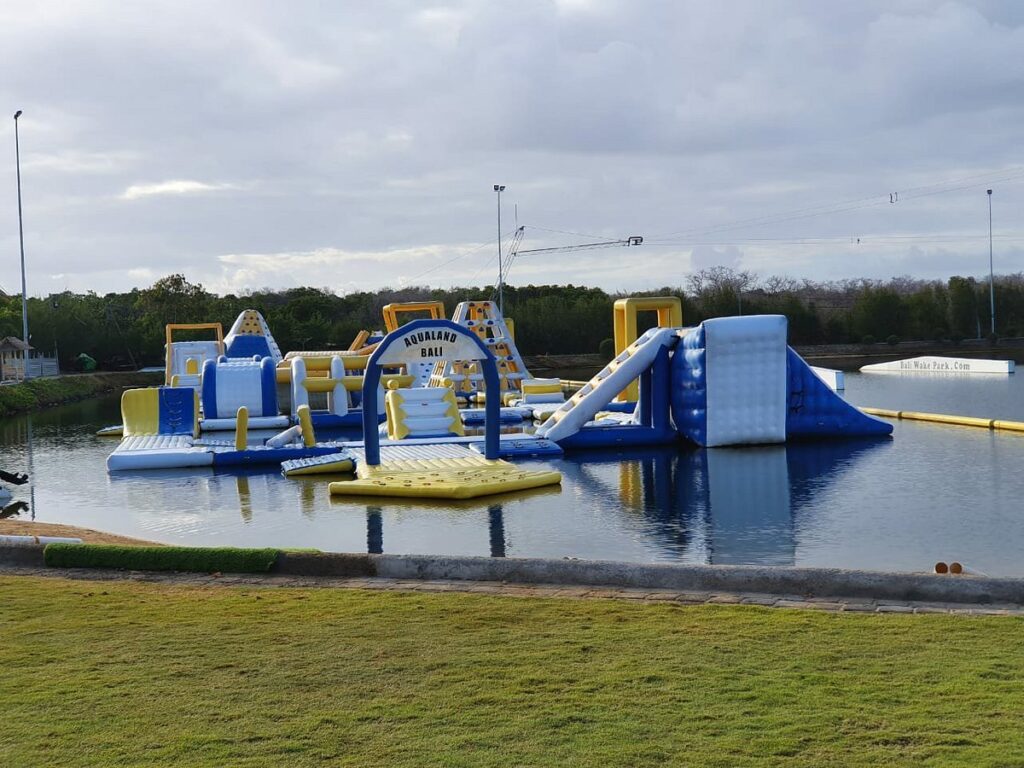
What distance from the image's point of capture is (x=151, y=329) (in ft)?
181

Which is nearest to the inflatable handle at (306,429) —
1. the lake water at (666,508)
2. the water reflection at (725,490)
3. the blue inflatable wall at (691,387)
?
the lake water at (666,508)

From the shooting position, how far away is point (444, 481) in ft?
47.2

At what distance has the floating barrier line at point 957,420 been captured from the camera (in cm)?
2093

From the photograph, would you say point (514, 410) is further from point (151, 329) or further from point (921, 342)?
point (921, 342)

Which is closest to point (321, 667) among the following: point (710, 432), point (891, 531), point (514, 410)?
point (891, 531)

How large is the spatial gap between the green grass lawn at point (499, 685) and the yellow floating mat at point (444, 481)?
23.9 ft

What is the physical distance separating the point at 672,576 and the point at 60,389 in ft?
123

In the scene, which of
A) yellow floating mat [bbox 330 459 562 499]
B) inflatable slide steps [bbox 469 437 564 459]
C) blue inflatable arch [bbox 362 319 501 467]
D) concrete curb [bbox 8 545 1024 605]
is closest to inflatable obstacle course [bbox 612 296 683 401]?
inflatable slide steps [bbox 469 437 564 459]

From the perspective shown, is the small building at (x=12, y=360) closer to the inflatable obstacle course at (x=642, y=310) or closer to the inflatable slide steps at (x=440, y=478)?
the inflatable obstacle course at (x=642, y=310)

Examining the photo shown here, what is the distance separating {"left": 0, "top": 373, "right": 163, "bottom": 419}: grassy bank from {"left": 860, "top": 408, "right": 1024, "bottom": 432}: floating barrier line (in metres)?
25.1

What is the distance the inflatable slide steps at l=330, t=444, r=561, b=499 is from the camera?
14.0 meters

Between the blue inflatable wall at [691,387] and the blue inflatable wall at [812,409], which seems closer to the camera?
the blue inflatable wall at [691,387]

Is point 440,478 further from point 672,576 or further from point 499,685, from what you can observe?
point 499,685

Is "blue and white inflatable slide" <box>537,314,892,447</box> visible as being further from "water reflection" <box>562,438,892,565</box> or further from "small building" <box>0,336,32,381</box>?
"small building" <box>0,336,32,381</box>
